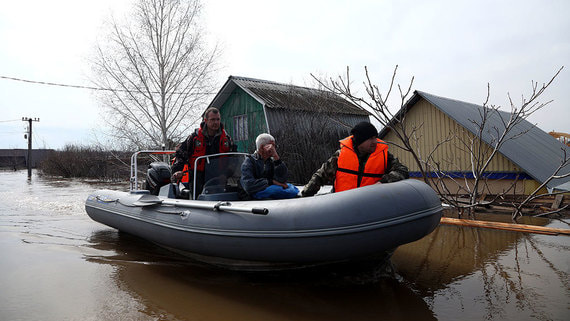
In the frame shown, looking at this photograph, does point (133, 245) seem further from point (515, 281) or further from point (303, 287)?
point (515, 281)

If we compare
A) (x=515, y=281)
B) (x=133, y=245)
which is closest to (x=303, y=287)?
(x=515, y=281)

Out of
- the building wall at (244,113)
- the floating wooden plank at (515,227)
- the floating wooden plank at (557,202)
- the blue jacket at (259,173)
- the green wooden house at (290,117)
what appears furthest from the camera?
the building wall at (244,113)

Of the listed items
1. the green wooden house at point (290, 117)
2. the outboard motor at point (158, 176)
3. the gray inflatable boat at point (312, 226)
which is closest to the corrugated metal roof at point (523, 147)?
the green wooden house at point (290, 117)

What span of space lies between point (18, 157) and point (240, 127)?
1881 inches

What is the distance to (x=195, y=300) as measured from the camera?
3.50m

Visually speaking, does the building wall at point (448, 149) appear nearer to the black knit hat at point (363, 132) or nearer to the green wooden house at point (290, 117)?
the green wooden house at point (290, 117)

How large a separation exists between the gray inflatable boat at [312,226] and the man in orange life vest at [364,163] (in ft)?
0.92

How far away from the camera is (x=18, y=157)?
169ft

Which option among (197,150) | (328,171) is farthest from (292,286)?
(197,150)

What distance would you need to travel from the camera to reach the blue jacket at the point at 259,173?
13.8 feet

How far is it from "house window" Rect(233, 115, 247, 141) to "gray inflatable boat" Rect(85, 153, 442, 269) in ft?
41.3

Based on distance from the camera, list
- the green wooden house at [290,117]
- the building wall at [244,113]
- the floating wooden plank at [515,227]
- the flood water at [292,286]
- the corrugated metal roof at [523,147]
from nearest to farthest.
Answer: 1. the flood water at [292,286]
2. the floating wooden plank at [515,227]
3. the corrugated metal roof at [523,147]
4. the green wooden house at [290,117]
5. the building wall at [244,113]

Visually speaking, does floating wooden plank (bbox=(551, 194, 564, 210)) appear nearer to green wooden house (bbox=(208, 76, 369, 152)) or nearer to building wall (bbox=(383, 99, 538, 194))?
building wall (bbox=(383, 99, 538, 194))

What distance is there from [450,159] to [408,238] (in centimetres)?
803
